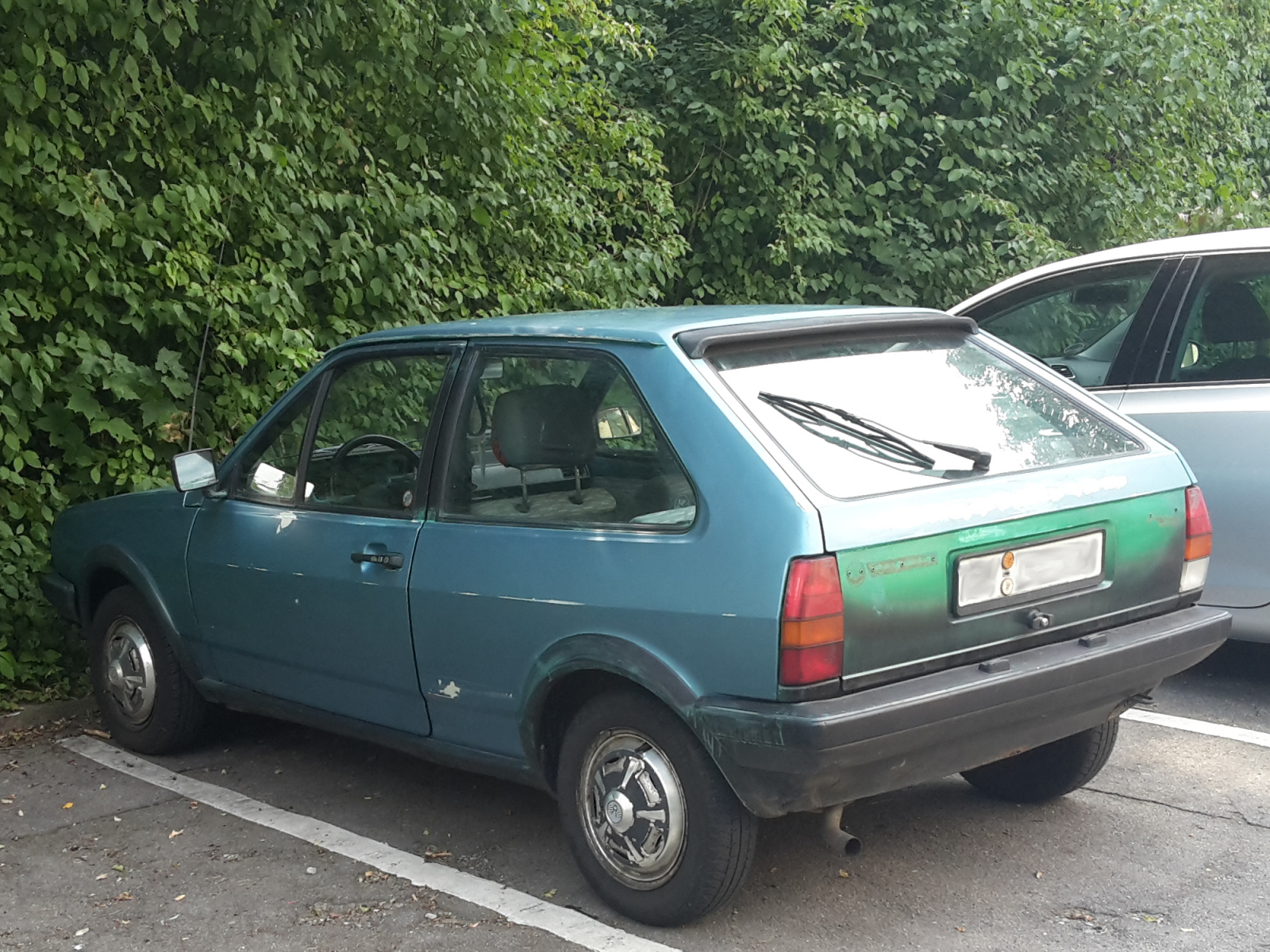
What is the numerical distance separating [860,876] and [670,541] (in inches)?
49.3

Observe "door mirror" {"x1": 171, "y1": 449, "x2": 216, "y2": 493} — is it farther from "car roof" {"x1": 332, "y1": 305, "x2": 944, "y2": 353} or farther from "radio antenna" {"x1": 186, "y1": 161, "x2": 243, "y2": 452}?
"radio antenna" {"x1": 186, "y1": 161, "x2": 243, "y2": 452}

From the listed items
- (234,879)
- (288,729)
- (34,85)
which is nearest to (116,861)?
(234,879)

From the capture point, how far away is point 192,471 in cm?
512

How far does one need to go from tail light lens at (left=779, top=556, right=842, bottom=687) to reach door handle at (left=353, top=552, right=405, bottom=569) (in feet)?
4.72

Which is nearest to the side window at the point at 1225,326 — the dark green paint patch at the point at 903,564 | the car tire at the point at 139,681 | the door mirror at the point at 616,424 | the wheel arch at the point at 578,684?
the dark green paint patch at the point at 903,564

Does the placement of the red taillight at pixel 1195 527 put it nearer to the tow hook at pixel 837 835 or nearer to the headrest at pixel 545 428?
the tow hook at pixel 837 835

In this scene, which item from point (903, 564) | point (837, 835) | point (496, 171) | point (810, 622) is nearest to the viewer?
point (810, 622)

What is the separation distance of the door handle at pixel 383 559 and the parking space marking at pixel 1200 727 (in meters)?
2.85

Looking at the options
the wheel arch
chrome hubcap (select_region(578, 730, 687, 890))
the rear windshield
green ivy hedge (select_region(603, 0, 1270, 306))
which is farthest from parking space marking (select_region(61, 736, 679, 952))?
green ivy hedge (select_region(603, 0, 1270, 306))

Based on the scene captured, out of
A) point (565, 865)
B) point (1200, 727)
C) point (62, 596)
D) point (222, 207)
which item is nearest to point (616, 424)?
point (565, 865)

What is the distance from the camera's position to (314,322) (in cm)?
753

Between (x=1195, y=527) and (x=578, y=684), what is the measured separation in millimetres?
1859

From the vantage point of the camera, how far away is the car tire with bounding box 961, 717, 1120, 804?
14.7 feet

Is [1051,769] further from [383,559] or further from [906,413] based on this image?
[383,559]
